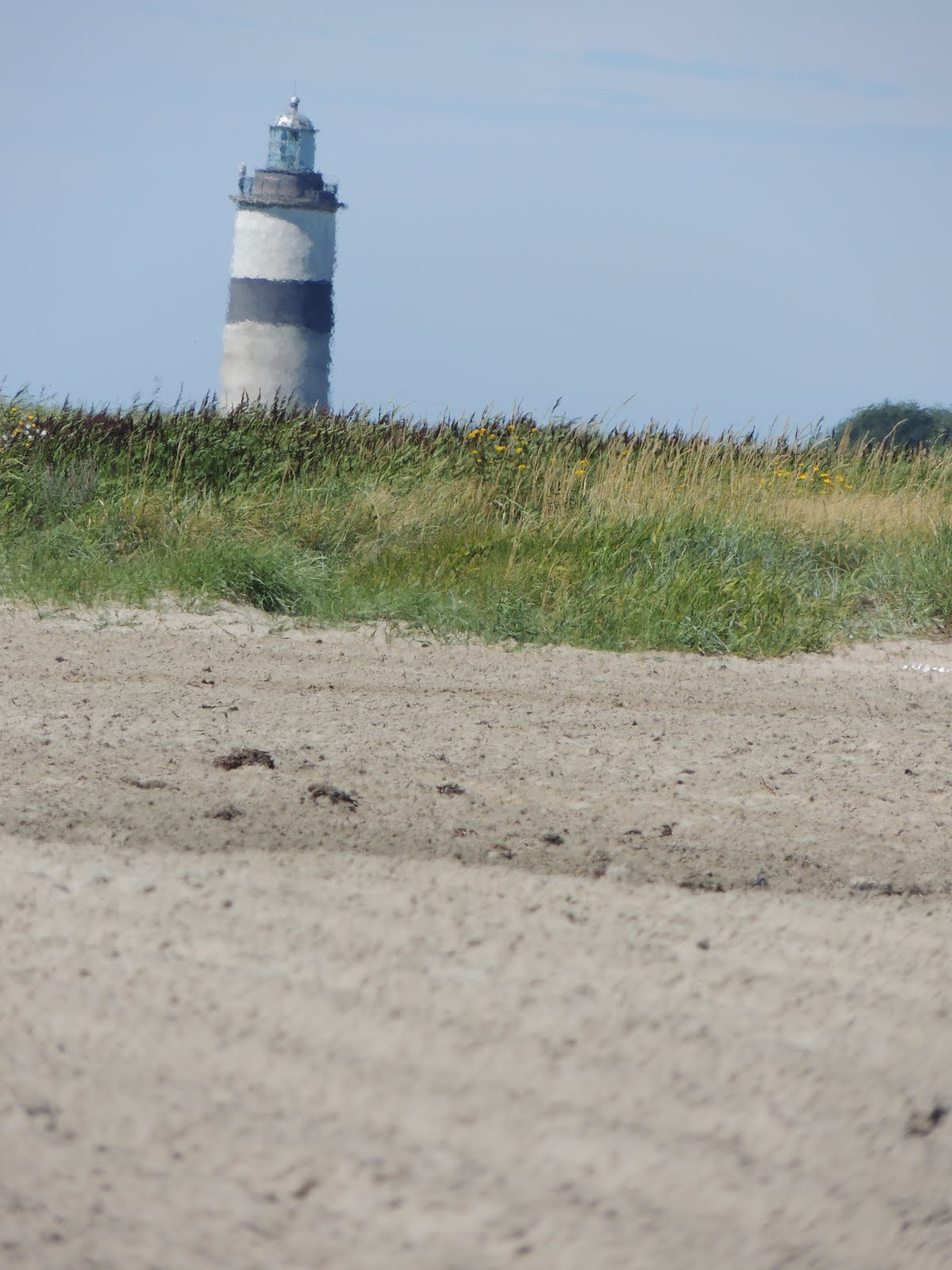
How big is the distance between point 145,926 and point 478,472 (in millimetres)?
8185

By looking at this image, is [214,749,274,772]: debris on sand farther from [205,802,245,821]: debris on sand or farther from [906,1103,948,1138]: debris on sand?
[906,1103,948,1138]: debris on sand

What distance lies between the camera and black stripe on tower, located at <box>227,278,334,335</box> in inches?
1253

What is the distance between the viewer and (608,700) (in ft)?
18.3

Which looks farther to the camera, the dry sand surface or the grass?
the grass

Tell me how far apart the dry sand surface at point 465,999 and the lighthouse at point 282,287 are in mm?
27855

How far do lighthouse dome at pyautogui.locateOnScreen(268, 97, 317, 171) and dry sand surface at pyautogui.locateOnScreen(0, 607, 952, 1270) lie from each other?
31433 mm

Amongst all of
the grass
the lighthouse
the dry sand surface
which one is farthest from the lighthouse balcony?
the dry sand surface

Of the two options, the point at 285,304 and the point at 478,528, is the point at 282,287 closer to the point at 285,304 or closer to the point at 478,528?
the point at 285,304

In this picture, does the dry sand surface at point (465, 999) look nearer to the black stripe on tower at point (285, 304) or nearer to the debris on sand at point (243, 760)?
the debris on sand at point (243, 760)

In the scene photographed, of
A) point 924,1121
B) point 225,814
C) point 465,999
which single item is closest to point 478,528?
point 225,814

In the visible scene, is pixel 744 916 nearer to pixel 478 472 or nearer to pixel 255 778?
pixel 255 778

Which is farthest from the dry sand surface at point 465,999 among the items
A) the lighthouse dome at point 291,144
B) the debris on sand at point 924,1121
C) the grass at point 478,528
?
the lighthouse dome at point 291,144

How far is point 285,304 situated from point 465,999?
31.0 m

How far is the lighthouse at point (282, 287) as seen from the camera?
3170 cm
